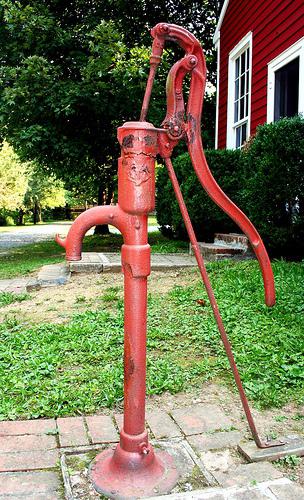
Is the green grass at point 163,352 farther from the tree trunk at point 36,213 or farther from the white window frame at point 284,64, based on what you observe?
the tree trunk at point 36,213

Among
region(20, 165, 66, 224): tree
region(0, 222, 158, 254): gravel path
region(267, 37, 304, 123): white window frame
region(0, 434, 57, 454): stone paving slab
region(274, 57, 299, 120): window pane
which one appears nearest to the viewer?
region(0, 434, 57, 454): stone paving slab

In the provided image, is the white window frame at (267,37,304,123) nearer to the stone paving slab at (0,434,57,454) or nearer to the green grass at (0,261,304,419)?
the green grass at (0,261,304,419)

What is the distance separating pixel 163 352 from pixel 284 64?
Result: 19.1 ft

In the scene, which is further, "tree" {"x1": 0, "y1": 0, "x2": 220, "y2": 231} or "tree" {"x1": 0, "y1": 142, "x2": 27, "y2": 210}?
"tree" {"x1": 0, "y1": 142, "x2": 27, "y2": 210}

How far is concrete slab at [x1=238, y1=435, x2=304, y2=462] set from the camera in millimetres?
1941

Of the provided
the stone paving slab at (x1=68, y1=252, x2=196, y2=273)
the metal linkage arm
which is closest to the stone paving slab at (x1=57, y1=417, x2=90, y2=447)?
the metal linkage arm

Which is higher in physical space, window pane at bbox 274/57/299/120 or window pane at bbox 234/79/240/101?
window pane at bbox 234/79/240/101

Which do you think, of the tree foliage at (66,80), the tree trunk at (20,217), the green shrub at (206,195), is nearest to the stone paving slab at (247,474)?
the green shrub at (206,195)

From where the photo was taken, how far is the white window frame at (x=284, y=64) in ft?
22.4

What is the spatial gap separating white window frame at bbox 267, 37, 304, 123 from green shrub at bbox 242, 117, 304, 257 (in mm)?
1250

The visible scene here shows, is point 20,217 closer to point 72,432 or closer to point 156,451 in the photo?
point 72,432

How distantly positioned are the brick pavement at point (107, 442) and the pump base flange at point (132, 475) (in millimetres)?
139

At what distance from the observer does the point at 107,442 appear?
2098 millimetres

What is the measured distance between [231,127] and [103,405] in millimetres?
8347
